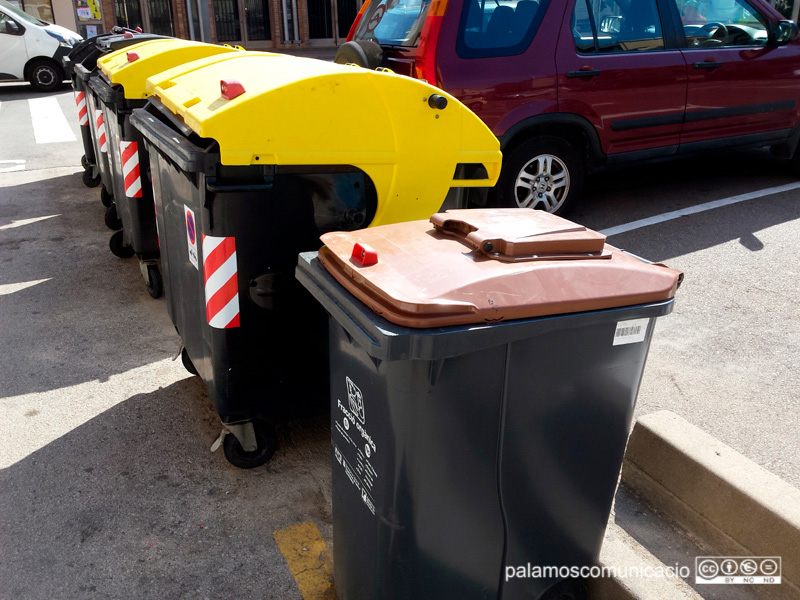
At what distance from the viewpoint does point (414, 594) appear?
A: 204 centimetres

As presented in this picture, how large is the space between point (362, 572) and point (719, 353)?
2.59 metres

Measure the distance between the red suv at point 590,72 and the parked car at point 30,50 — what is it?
11.2m

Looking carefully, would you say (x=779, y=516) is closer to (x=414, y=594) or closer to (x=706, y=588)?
(x=706, y=588)

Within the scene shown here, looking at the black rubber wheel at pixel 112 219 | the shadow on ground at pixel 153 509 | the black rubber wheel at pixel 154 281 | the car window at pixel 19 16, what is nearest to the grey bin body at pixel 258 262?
the shadow on ground at pixel 153 509

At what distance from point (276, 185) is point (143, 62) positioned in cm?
253

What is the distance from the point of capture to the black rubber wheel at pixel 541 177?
218 inches

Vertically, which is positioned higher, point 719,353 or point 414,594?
point 414,594

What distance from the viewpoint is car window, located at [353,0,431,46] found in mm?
5285

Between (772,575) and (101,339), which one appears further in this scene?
(101,339)

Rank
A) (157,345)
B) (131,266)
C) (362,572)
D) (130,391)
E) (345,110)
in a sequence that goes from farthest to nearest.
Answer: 1. (131,266)
2. (157,345)
3. (130,391)
4. (345,110)
5. (362,572)

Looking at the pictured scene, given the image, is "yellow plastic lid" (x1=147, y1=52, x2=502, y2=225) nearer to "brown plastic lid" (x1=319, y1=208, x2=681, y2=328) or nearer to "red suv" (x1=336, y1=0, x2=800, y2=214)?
"brown plastic lid" (x1=319, y1=208, x2=681, y2=328)

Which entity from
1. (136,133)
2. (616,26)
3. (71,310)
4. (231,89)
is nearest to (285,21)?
(616,26)

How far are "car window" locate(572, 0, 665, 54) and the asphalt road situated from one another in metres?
1.37

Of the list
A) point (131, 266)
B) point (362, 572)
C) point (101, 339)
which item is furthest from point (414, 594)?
point (131, 266)
